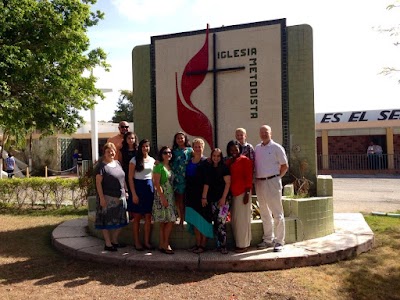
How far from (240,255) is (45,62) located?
5.67m

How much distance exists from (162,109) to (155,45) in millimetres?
1370

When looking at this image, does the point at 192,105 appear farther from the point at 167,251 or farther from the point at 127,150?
the point at 167,251

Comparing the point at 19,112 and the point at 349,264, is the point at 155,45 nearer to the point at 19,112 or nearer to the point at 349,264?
the point at 19,112

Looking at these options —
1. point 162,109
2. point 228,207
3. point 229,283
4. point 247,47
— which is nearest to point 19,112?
point 162,109

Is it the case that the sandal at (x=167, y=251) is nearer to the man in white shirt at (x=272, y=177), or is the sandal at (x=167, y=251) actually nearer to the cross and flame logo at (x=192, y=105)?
the man in white shirt at (x=272, y=177)

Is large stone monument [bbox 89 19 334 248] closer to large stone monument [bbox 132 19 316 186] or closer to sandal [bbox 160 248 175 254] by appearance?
large stone monument [bbox 132 19 316 186]

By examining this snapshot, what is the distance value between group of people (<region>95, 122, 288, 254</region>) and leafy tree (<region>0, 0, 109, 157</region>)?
12.3 ft

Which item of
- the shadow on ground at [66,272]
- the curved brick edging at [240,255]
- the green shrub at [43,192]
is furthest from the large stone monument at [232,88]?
the green shrub at [43,192]

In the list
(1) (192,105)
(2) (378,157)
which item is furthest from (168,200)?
(2) (378,157)

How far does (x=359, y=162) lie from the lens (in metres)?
20.3

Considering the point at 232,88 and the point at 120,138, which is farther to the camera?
the point at 232,88

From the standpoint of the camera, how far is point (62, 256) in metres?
5.52

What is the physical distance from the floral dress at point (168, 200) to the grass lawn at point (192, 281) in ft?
2.21

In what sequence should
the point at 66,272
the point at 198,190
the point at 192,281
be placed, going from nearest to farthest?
the point at 192,281 < the point at 66,272 < the point at 198,190
